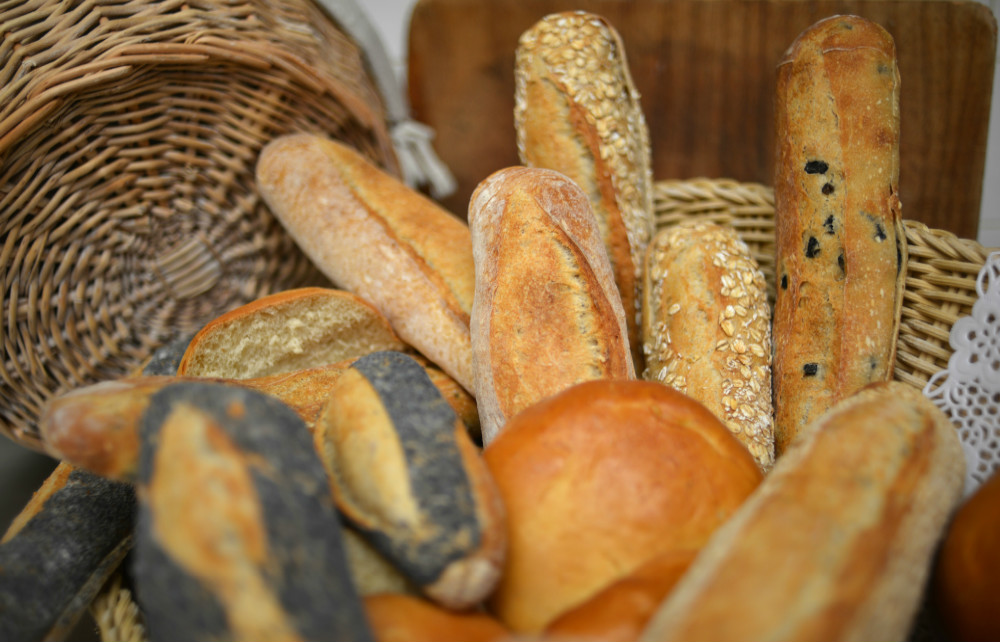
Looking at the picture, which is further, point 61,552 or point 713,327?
point 713,327

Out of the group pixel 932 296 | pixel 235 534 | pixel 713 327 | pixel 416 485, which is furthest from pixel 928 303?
pixel 235 534

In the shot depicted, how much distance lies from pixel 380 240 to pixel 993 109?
5.54ft

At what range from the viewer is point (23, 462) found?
1640mm

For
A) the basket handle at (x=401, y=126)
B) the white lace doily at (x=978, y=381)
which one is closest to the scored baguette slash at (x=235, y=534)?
the white lace doily at (x=978, y=381)

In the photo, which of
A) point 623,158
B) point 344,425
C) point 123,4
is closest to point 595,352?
point 344,425

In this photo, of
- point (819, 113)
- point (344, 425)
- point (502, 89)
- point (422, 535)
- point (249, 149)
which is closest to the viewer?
point (422, 535)

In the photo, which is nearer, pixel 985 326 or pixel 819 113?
pixel 985 326

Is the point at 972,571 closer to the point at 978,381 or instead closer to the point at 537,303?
the point at 978,381

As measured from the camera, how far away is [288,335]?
1265mm

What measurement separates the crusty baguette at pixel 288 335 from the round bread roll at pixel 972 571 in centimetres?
102

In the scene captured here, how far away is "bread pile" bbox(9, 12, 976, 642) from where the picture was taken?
57 cm

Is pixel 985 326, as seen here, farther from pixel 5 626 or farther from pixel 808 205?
pixel 5 626

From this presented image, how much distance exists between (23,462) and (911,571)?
1991mm

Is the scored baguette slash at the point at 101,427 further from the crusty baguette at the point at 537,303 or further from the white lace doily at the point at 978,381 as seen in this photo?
the white lace doily at the point at 978,381
